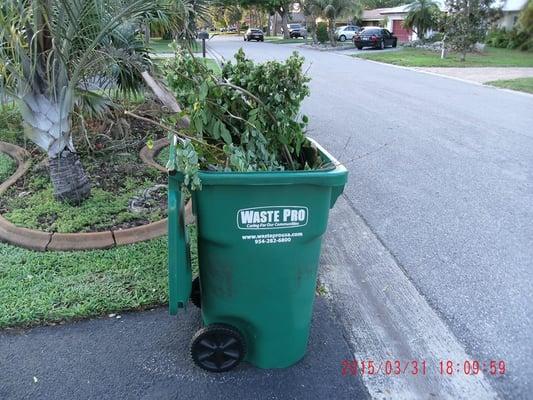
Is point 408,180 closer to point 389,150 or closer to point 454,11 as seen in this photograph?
point 389,150

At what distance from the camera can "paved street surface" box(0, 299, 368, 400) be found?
246 centimetres

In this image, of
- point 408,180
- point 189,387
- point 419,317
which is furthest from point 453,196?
point 189,387

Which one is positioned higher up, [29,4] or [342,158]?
[29,4]

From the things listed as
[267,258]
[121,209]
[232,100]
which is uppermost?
[232,100]

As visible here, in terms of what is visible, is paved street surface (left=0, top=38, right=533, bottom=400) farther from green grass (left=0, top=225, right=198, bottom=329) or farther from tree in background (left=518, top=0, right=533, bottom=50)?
tree in background (left=518, top=0, right=533, bottom=50)

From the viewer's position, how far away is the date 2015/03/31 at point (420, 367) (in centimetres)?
264

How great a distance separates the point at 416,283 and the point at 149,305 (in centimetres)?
193

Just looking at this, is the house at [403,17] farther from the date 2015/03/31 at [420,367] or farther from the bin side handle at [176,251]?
the bin side handle at [176,251]

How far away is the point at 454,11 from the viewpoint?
23.7 m

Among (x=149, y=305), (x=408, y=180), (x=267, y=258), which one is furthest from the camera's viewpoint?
(x=408, y=180)

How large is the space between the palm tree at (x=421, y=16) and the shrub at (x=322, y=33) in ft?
21.4

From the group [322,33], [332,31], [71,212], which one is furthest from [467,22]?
[71,212]

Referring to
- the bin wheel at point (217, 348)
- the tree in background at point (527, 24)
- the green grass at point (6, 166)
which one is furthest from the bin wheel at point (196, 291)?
the tree in background at point (527, 24)

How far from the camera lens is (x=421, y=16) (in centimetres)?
3247
